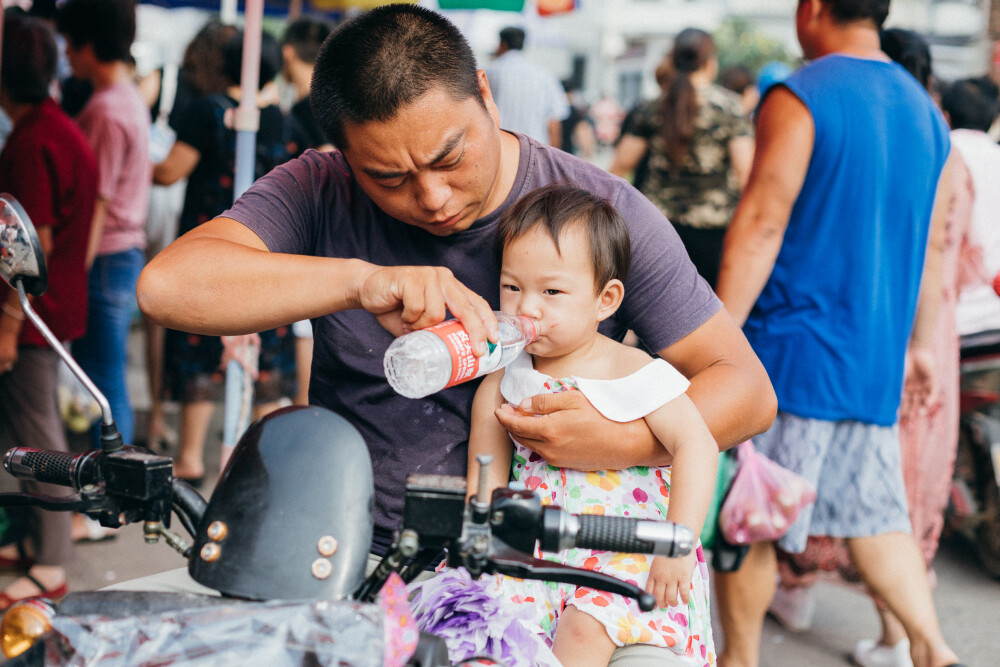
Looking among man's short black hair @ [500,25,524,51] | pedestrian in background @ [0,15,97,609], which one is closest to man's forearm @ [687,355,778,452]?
pedestrian in background @ [0,15,97,609]

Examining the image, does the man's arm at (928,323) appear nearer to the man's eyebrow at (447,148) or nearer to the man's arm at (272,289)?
the man's eyebrow at (447,148)

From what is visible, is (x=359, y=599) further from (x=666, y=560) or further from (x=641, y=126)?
(x=641, y=126)

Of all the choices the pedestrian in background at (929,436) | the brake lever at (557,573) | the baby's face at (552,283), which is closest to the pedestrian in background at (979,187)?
the pedestrian in background at (929,436)

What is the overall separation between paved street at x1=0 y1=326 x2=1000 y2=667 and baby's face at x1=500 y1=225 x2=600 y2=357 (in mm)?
2355

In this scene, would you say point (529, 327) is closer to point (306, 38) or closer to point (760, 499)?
point (760, 499)

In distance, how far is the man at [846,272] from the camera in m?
2.89

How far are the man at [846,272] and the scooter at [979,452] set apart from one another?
1604 mm

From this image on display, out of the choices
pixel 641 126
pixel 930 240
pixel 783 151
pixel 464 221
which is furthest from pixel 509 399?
pixel 641 126

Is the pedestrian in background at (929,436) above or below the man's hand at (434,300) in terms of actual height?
below

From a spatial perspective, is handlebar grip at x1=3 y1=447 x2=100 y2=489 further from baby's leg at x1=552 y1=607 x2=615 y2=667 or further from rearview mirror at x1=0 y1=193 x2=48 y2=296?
baby's leg at x1=552 y1=607 x2=615 y2=667

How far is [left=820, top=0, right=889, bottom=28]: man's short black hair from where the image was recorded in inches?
116

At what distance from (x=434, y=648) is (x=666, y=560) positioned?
605mm

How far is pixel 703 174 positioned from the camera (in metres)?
5.07

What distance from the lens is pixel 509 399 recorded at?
1899mm
